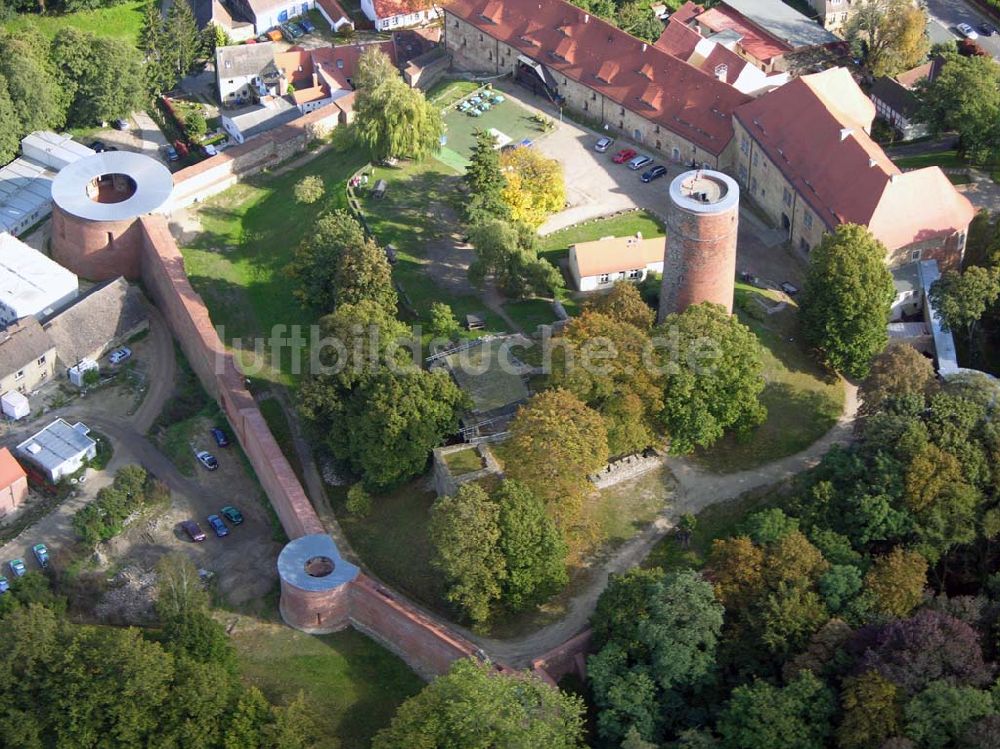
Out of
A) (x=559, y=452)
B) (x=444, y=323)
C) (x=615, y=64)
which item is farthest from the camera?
(x=615, y=64)

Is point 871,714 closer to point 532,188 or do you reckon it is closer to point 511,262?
point 511,262

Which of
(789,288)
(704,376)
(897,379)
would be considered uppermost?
(897,379)

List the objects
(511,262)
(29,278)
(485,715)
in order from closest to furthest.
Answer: (485,715) → (511,262) → (29,278)

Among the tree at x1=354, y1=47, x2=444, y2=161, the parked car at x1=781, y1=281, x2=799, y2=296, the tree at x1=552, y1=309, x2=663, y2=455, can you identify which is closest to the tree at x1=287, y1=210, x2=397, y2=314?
the tree at x1=354, y1=47, x2=444, y2=161

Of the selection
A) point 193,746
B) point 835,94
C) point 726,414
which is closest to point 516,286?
point 726,414

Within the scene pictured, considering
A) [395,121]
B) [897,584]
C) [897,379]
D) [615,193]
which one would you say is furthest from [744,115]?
[897,584]

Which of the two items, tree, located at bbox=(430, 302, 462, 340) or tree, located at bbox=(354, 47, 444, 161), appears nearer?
tree, located at bbox=(430, 302, 462, 340)

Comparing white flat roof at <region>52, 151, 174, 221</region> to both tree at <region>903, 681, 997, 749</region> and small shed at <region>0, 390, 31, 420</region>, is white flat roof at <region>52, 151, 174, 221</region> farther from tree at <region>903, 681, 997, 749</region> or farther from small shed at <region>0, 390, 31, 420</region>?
tree at <region>903, 681, 997, 749</region>
